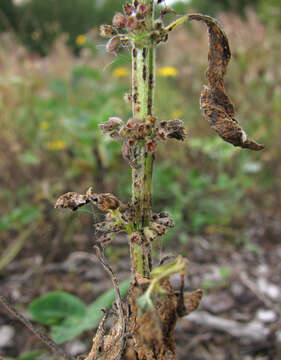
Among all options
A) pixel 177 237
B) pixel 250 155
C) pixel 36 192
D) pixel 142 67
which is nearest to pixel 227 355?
pixel 177 237

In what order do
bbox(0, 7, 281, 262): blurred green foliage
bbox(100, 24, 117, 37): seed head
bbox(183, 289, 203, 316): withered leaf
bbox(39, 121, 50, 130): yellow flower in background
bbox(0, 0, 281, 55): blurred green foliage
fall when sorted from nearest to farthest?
1. bbox(183, 289, 203, 316): withered leaf
2. bbox(100, 24, 117, 37): seed head
3. bbox(0, 7, 281, 262): blurred green foliage
4. bbox(39, 121, 50, 130): yellow flower in background
5. bbox(0, 0, 281, 55): blurred green foliage

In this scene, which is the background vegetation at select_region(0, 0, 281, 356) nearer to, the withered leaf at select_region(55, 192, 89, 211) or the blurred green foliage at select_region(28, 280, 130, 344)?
the blurred green foliage at select_region(28, 280, 130, 344)

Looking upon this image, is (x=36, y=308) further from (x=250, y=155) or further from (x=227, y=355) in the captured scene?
(x=250, y=155)

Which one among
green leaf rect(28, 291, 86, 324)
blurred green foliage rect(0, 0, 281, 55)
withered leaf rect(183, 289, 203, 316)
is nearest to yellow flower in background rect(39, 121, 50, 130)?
blurred green foliage rect(0, 0, 281, 55)

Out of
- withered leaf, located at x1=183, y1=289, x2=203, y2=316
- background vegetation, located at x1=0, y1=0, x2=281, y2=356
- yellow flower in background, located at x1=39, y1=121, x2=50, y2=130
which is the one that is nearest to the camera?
withered leaf, located at x1=183, y1=289, x2=203, y2=316

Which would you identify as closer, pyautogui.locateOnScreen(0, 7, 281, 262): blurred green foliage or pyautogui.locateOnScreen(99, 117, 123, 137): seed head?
pyautogui.locateOnScreen(99, 117, 123, 137): seed head

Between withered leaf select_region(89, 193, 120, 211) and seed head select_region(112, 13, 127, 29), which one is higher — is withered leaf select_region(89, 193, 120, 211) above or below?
below

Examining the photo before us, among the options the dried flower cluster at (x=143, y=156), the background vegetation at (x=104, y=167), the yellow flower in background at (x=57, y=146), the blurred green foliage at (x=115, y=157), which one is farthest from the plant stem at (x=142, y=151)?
the yellow flower in background at (x=57, y=146)

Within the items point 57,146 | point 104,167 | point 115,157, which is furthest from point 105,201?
point 57,146
